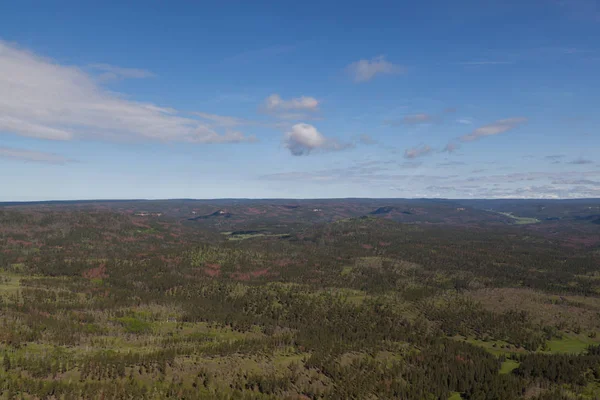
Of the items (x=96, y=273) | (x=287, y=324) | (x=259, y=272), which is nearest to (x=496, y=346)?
(x=287, y=324)

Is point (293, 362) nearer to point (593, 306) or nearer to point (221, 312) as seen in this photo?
point (221, 312)

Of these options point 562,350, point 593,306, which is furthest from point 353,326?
point 593,306

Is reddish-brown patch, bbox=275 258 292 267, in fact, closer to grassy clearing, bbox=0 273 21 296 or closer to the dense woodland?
the dense woodland

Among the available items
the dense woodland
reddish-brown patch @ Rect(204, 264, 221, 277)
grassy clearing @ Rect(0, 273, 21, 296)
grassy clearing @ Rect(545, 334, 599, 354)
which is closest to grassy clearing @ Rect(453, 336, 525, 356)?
the dense woodland

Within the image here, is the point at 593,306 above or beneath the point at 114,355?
beneath

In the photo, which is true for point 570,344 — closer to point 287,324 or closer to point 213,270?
point 287,324

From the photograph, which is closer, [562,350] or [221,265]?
[562,350]
